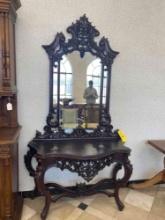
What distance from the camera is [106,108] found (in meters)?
2.53

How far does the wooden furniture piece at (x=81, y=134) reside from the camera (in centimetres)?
209

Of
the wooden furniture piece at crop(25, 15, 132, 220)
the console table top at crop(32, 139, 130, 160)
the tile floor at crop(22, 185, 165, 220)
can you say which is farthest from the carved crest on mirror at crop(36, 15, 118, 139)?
the tile floor at crop(22, 185, 165, 220)

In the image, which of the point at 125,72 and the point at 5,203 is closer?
the point at 5,203

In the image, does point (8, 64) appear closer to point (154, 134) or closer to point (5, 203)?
point (5, 203)

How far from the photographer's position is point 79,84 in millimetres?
2412

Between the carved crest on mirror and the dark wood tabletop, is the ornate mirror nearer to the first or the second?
the carved crest on mirror

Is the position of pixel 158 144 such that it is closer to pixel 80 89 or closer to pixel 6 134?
pixel 80 89

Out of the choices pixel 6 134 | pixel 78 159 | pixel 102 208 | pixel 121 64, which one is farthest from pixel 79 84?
pixel 102 208

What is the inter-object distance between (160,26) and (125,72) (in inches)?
28.4

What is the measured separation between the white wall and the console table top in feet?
0.95

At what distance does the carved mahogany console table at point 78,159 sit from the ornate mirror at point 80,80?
210 millimetres

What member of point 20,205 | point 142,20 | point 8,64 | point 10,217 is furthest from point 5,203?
point 142,20

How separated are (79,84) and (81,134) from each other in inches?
23.1

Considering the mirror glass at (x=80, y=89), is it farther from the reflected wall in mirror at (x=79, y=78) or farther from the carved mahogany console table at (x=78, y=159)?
the carved mahogany console table at (x=78, y=159)
